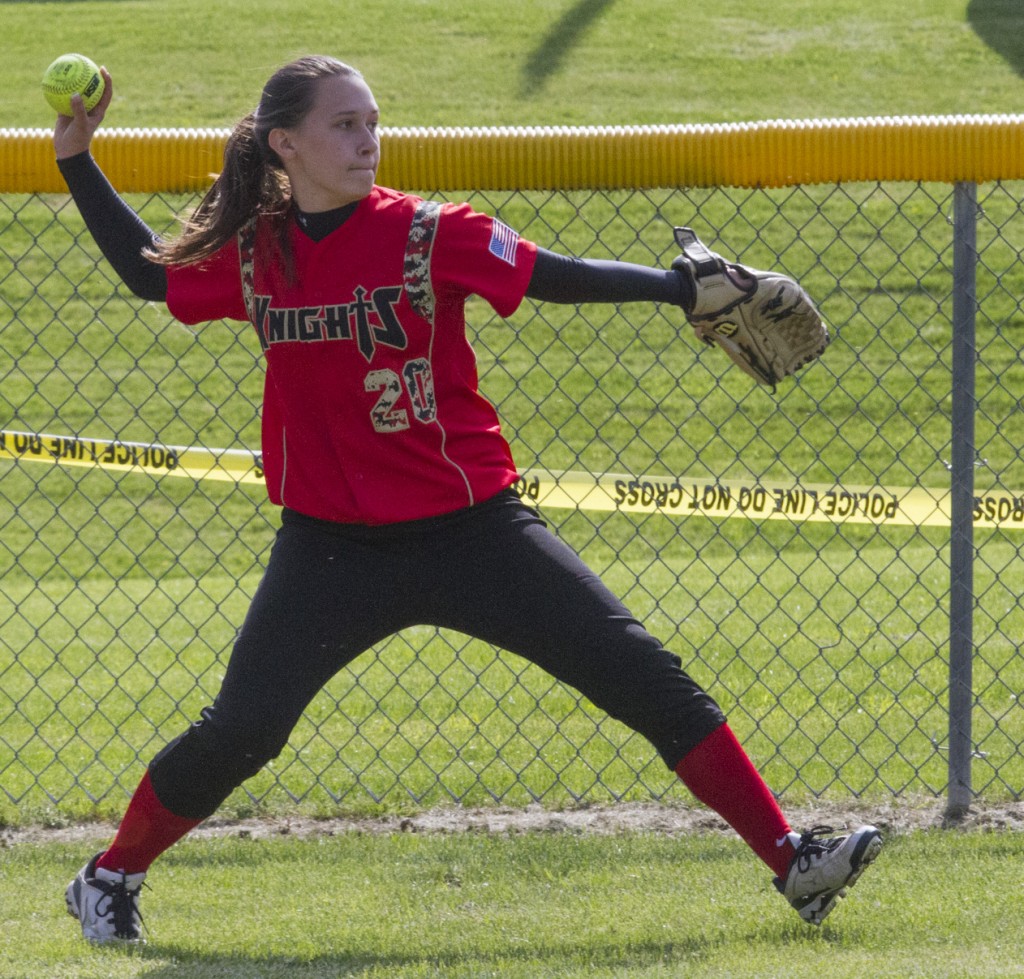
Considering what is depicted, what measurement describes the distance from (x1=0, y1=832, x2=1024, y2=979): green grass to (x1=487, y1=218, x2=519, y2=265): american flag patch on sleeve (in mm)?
1379

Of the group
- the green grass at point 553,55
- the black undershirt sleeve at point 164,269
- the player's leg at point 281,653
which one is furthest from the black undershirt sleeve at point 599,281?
the green grass at point 553,55

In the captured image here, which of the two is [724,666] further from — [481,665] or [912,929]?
[912,929]

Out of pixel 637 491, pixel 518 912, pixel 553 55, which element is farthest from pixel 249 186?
pixel 553 55

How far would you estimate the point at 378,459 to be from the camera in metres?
2.85

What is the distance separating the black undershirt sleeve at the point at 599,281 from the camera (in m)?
2.83

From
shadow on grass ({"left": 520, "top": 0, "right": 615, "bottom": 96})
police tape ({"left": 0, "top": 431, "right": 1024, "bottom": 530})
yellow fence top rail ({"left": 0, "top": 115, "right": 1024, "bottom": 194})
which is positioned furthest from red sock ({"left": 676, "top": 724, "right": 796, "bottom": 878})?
shadow on grass ({"left": 520, "top": 0, "right": 615, "bottom": 96})

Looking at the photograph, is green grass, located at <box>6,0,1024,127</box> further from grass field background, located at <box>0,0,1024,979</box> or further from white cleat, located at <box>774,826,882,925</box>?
white cleat, located at <box>774,826,882,925</box>

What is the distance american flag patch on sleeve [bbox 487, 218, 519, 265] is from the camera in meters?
2.79

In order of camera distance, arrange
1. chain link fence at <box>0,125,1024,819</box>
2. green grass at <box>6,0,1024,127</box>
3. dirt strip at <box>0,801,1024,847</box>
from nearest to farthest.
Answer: dirt strip at <box>0,801,1024,847</box> → chain link fence at <box>0,125,1024,819</box> → green grass at <box>6,0,1024,127</box>

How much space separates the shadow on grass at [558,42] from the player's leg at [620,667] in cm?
1675

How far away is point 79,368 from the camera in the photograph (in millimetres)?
12148

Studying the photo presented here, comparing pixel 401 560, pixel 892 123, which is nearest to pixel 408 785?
pixel 401 560

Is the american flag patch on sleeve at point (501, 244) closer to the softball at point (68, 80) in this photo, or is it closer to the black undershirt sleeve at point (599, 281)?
the black undershirt sleeve at point (599, 281)

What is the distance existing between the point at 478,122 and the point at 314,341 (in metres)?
15.2
